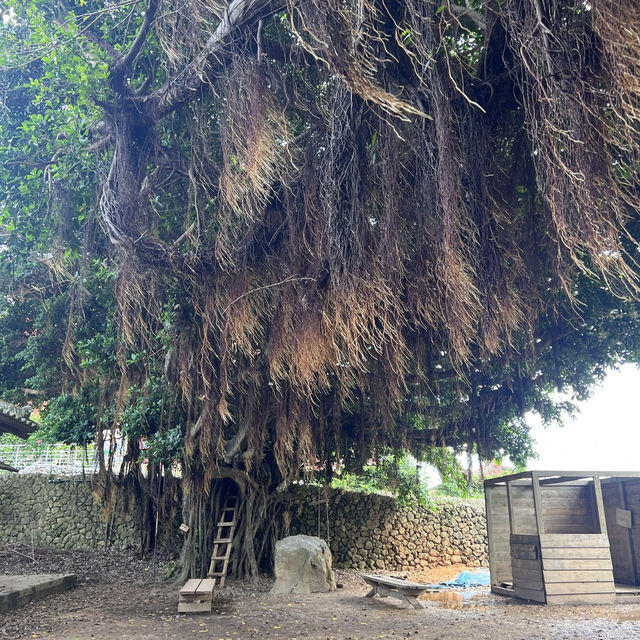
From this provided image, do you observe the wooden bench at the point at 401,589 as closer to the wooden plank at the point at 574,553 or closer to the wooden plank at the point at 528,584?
the wooden plank at the point at 528,584

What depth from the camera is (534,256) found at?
4371mm

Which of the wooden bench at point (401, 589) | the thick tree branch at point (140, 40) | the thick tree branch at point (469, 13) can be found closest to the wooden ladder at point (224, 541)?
the wooden bench at point (401, 589)

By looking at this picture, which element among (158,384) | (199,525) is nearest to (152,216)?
(158,384)

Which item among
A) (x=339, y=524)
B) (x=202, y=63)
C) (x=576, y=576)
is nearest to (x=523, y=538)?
(x=576, y=576)

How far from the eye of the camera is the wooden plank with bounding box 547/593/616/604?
5.89m

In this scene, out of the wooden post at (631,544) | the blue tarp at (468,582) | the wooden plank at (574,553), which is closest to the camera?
the wooden plank at (574,553)

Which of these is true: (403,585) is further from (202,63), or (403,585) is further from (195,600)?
(202,63)

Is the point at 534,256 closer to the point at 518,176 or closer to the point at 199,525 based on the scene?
the point at 518,176

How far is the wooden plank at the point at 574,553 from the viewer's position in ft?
19.7

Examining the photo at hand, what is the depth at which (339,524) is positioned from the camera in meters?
10.9

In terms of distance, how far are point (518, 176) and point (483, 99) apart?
65 cm

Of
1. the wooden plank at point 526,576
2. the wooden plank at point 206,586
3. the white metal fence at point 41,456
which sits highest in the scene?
the white metal fence at point 41,456

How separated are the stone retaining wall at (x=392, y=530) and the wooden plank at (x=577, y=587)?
16.4 feet

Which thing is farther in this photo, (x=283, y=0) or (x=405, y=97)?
(x=405, y=97)
